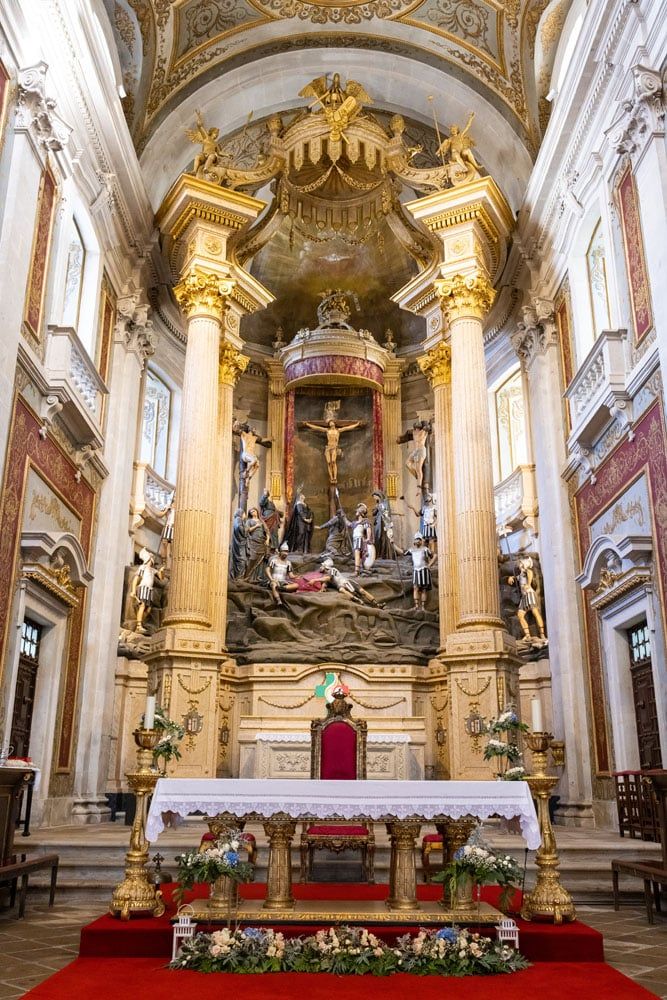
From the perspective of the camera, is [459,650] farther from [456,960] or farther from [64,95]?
[64,95]

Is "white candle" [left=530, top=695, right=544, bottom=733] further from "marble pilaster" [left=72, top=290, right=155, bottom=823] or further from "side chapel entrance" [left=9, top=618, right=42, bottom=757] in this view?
"marble pilaster" [left=72, top=290, right=155, bottom=823]

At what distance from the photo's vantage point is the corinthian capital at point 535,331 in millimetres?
14836

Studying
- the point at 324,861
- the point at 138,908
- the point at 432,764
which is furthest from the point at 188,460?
the point at 138,908

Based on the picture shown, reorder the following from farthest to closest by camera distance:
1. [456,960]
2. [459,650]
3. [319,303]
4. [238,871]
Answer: [319,303] → [459,650] → [238,871] → [456,960]

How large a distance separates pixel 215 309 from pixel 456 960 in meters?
10.9

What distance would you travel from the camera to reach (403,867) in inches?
247

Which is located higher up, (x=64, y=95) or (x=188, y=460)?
(x=64, y=95)

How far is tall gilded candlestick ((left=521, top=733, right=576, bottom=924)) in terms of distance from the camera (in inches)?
245

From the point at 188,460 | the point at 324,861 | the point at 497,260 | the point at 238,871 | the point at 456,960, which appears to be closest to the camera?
the point at 456,960

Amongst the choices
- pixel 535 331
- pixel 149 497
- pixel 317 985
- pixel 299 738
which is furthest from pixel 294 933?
pixel 535 331

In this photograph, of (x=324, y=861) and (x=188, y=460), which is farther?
(x=188, y=460)

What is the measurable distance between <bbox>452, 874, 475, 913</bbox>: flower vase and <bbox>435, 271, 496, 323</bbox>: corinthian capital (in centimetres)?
982

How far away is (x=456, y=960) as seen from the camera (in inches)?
215

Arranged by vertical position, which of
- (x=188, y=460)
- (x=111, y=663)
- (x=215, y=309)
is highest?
(x=215, y=309)
